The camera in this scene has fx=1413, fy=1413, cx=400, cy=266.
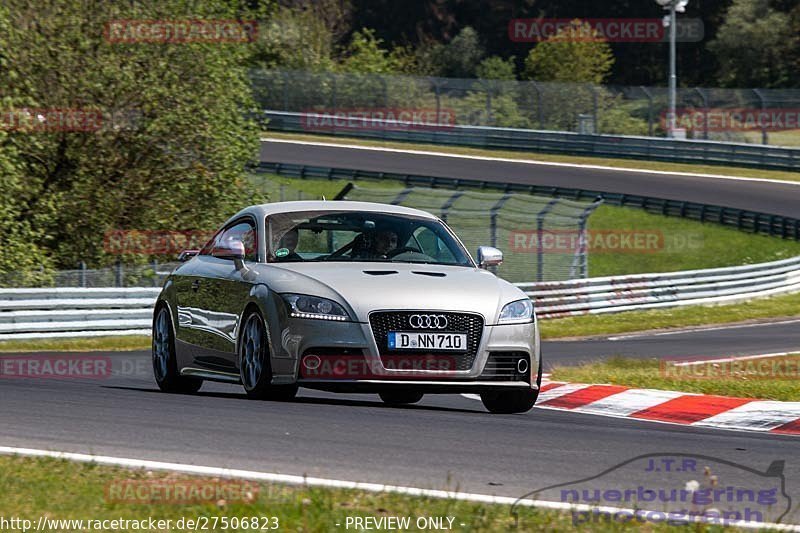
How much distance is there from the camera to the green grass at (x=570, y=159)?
1905 inches

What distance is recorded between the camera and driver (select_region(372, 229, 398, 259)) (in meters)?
10.3

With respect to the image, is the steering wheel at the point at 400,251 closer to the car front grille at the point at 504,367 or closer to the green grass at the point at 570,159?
the car front grille at the point at 504,367

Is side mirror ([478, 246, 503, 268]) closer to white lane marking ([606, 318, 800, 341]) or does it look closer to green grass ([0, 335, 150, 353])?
green grass ([0, 335, 150, 353])

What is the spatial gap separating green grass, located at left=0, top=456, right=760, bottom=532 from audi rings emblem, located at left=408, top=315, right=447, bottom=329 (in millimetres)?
3015

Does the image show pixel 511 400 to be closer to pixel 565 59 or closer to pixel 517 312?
pixel 517 312

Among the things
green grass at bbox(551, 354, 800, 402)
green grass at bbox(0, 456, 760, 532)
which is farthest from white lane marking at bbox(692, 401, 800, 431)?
green grass at bbox(0, 456, 760, 532)

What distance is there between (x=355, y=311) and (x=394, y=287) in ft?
1.18

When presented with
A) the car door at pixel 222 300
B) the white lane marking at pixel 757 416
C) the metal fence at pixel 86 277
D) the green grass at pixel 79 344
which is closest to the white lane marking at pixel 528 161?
the metal fence at pixel 86 277

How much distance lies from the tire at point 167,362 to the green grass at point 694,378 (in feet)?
11.8

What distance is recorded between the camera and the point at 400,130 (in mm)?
56000

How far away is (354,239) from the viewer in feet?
33.8

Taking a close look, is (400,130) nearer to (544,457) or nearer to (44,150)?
(44,150)

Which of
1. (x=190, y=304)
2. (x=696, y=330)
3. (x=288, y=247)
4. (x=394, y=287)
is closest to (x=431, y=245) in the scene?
(x=288, y=247)

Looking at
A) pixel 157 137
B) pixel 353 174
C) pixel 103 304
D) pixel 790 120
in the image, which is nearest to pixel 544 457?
pixel 103 304
